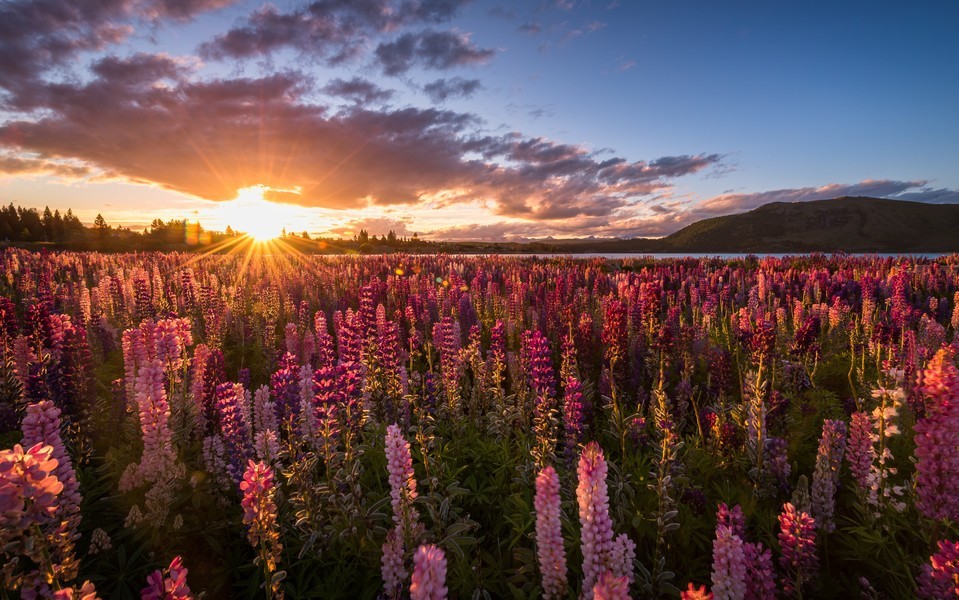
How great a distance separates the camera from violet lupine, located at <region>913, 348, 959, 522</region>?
117 inches

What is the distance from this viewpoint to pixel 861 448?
436 centimetres

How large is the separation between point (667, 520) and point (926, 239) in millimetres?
166154

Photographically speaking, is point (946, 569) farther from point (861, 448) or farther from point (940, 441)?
point (861, 448)

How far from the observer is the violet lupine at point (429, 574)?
80.6 inches

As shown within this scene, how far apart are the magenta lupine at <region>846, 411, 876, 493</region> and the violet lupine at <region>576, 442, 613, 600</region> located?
3528 mm

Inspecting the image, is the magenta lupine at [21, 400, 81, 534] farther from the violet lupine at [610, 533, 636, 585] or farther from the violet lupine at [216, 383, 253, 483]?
the violet lupine at [610, 533, 636, 585]

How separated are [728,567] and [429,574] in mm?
1957

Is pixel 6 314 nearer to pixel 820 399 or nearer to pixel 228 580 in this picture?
pixel 228 580

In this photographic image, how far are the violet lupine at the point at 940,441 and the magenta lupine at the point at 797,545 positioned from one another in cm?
93

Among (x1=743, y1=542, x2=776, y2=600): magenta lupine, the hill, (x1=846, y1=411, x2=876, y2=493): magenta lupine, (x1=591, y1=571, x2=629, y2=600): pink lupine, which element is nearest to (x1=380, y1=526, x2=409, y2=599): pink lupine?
(x1=591, y1=571, x2=629, y2=600): pink lupine

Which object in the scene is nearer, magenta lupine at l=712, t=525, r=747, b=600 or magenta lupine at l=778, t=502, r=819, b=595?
magenta lupine at l=712, t=525, r=747, b=600

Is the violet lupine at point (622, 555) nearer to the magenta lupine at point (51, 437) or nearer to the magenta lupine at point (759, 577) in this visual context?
the magenta lupine at point (759, 577)

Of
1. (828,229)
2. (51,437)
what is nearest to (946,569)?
(51,437)

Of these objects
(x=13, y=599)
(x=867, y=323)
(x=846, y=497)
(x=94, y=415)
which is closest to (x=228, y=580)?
(x=13, y=599)
